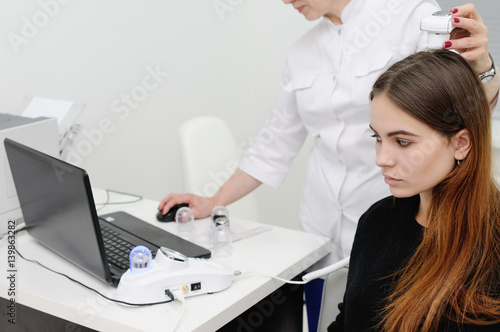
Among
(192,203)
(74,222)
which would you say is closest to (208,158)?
(192,203)

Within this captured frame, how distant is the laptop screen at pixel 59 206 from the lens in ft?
4.42

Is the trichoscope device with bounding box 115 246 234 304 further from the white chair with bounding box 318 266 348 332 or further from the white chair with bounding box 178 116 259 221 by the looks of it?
the white chair with bounding box 178 116 259 221

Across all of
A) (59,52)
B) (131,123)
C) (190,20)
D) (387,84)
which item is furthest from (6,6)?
(387,84)

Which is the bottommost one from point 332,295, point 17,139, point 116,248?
point 332,295

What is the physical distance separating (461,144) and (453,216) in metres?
0.14

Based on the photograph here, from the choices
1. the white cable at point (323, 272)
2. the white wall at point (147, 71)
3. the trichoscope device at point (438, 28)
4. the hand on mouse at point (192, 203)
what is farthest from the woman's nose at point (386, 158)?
the white wall at point (147, 71)

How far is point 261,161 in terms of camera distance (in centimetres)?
199

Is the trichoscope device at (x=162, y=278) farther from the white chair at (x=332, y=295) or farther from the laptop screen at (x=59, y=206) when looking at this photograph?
the white chair at (x=332, y=295)

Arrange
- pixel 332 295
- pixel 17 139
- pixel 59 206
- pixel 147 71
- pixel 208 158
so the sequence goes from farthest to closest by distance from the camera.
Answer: pixel 147 71
pixel 208 158
pixel 17 139
pixel 332 295
pixel 59 206

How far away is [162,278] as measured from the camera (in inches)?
52.4

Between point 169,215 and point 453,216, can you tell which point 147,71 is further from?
point 453,216

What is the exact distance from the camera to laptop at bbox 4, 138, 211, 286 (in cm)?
136

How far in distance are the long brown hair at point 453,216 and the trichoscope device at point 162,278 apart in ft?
1.29

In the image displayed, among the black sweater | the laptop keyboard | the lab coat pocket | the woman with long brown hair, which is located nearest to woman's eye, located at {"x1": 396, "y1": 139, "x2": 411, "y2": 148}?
the woman with long brown hair
